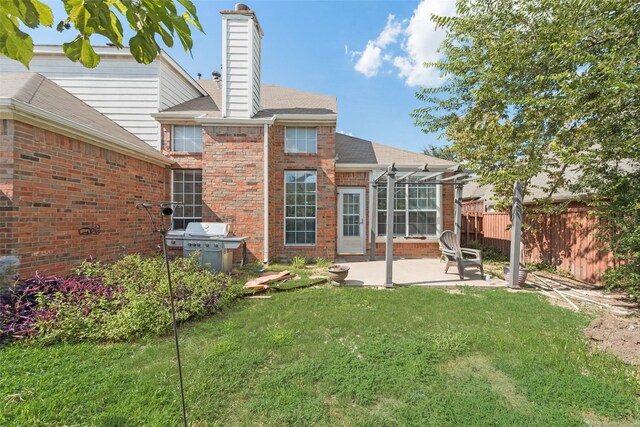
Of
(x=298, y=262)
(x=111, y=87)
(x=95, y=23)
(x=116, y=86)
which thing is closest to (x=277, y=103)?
(x=116, y=86)

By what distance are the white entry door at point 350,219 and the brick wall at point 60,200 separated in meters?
6.04

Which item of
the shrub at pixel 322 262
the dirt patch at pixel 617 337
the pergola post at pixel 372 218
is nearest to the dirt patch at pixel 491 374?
the dirt patch at pixel 617 337

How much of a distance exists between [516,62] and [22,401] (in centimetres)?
876

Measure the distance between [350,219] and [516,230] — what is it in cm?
477

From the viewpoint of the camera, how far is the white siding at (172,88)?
8.55 m

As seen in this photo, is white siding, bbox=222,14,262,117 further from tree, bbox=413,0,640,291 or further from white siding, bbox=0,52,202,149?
tree, bbox=413,0,640,291

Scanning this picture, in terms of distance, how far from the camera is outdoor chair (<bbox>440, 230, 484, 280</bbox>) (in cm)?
601

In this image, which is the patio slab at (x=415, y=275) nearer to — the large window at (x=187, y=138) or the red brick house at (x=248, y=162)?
the red brick house at (x=248, y=162)

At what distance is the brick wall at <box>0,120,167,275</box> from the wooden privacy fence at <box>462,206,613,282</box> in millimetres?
10314

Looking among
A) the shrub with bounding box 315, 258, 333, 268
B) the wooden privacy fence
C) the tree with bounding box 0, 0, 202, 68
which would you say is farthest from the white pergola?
the tree with bounding box 0, 0, 202, 68

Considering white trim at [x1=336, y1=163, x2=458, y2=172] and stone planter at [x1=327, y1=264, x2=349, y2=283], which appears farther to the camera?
white trim at [x1=336, y1=163, x2=458, y2=172]

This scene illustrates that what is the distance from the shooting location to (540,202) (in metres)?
6.34

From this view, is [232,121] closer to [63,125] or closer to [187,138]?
[187,138]

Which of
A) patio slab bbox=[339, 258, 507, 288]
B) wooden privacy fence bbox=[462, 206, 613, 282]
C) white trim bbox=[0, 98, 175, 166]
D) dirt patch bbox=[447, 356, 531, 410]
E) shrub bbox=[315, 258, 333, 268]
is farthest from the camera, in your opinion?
shrub bbox=[315, 258, 333, 268]
